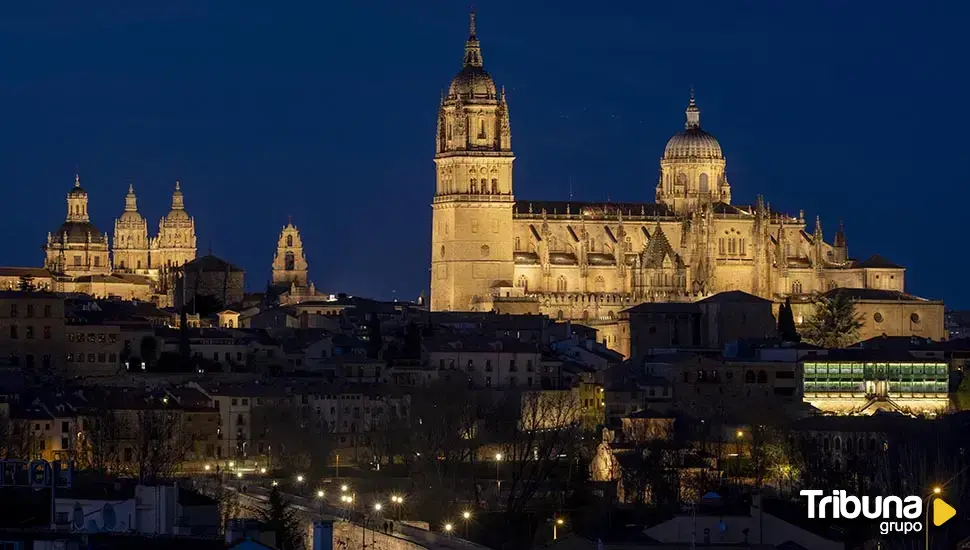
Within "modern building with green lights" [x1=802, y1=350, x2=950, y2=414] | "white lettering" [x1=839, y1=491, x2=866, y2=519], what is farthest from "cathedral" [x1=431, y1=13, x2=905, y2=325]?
"white lettering" [x1=839, y1=491, x2=866, y2=519]

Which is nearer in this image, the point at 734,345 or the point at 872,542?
the point at 872,542

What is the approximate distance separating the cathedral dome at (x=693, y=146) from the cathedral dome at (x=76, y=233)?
128 ft

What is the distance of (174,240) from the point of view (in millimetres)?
187000

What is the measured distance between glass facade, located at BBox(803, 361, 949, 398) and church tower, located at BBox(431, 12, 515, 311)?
97.5 ft

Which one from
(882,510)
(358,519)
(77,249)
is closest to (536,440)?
(358,519)

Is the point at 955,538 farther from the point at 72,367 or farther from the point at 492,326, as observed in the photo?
the point at 492,326

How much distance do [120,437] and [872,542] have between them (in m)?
29.1

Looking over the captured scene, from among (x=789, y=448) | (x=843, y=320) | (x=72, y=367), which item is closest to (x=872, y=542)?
(x=789, y=448)

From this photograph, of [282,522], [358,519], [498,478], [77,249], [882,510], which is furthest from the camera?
[77,249]

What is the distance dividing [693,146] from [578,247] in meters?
12.9

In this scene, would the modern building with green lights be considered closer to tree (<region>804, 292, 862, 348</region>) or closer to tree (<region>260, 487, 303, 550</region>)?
tree (<region>804, 292, 862, 348</region>)

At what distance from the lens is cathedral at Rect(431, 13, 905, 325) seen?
14338 cm

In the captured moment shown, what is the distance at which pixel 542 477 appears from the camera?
8175 centimetres

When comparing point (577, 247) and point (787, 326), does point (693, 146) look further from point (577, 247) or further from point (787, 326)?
point (787, 326)
